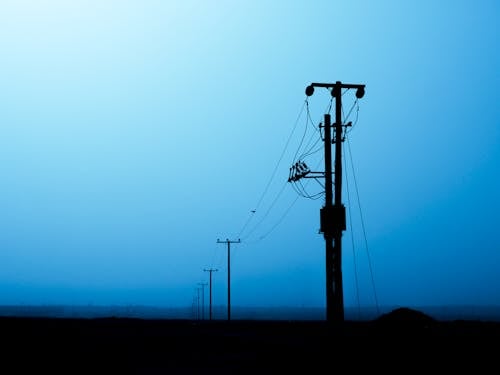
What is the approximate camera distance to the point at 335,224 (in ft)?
93.3

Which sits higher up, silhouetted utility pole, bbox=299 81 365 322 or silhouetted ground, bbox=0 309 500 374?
silhouetted utility pole, bbox=299 81 365 322

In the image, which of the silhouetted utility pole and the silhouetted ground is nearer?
the silhouetted ground

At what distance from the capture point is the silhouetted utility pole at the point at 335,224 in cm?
2778

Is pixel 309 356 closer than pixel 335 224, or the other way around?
pixel 309 356

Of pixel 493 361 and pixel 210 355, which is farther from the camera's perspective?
pixel 210 355

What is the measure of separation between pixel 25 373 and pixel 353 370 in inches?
299

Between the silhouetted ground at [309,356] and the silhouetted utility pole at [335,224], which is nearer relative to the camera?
the silhouetted ground at [309,356]

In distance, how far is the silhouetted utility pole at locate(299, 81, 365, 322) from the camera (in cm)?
2778

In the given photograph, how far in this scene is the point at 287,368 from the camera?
50.8ft

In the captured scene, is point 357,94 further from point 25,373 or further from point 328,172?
point 25,373

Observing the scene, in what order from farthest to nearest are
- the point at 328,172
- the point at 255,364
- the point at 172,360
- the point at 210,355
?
1. the point at 328,172
2. the point at 210,355
3. the point at 172,360
4. the point at 255,364

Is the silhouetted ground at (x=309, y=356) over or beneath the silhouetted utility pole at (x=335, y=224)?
beneath

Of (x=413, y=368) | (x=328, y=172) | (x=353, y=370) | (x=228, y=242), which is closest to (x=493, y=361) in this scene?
(x=413, y=368)

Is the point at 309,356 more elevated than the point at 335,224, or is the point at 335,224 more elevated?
the point at 335,224
